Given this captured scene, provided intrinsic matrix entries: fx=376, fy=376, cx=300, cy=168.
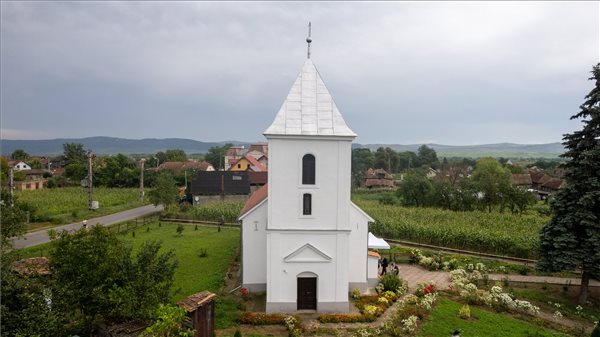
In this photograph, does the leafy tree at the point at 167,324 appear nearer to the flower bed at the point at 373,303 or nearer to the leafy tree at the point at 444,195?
the flower bed at the point at 373,303

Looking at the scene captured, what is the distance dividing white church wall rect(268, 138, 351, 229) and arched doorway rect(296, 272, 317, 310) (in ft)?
8.23

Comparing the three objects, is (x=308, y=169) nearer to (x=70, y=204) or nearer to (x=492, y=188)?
(x=492, y=188)

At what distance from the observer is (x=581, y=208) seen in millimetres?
18234

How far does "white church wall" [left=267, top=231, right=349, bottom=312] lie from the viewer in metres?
16.5

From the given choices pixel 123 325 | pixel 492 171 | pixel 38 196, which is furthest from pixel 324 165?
pixel 38 196

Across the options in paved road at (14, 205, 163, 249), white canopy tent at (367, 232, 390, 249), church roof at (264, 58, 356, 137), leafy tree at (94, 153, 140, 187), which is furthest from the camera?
leafy tree at (94, 153, 140, 187)

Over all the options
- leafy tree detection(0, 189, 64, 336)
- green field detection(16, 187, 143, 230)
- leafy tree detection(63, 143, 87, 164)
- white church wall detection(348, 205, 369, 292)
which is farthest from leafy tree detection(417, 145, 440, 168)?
leafy tree detection(0, 189, 64, 336)

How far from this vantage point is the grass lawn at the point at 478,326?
14.8 meters

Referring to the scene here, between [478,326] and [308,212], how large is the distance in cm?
834

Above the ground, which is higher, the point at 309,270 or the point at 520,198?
the point at 520,198

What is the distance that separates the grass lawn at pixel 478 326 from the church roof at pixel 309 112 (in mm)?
8532

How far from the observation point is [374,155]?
125 meters

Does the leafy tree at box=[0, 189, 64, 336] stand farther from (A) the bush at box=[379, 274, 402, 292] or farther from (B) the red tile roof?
(A) the bush at box=[379, 274, 402, 292]

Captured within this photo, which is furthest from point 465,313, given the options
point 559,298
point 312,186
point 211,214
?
point 211,214
